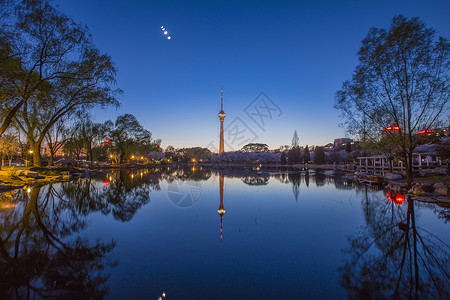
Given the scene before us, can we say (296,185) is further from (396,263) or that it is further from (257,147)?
(257,147)

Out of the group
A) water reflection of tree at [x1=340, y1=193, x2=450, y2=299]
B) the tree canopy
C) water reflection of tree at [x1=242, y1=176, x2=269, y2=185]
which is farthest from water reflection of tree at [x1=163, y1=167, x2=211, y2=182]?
the tree canopy

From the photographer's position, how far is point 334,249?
590 centimetres

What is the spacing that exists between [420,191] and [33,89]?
26.8m

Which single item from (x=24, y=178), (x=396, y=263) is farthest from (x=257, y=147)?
(x=396, y=263)

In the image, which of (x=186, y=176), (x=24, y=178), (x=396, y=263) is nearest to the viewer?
(x=396, y=263)

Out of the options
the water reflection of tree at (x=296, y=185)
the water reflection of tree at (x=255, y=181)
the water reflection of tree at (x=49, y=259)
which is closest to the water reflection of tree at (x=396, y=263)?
the water reflection of tree at (x=49, y=259)

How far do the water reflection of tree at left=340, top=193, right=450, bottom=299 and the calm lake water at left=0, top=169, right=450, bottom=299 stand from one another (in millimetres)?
27

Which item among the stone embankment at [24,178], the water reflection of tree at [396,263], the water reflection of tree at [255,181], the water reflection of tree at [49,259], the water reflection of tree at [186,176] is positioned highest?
the stone embankment at [24,178]

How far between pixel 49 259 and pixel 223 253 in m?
4.12

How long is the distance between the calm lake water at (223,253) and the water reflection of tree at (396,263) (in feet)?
0.09

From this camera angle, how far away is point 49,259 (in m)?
5.04

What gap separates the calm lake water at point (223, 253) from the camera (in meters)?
4.02

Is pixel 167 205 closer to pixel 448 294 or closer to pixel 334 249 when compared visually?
pixel 334 249

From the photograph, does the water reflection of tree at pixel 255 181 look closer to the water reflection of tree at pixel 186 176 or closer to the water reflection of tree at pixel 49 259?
the water reflection of tree at pixel 186 176
